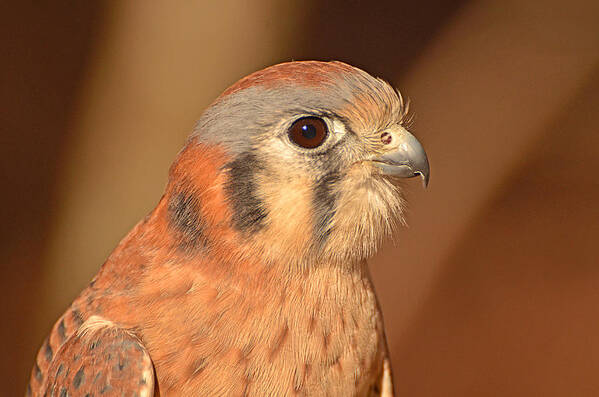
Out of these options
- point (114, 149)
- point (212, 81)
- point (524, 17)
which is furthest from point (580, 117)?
point (114, 149)

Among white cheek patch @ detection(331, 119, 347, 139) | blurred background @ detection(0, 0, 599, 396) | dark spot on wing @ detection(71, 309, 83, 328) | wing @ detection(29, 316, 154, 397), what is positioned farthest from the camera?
blurred background @ detection(0, 0, 599, 396)

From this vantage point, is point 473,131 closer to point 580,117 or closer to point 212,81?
point 580,117

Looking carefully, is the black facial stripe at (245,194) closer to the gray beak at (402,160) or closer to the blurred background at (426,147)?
the gray beak at (402,160)

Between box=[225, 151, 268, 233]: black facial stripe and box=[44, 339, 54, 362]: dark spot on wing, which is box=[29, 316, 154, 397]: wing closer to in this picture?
box=[44, 339, 54, 362]: dark spot on wing

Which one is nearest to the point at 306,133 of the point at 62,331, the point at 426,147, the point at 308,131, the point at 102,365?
the point at 308,131

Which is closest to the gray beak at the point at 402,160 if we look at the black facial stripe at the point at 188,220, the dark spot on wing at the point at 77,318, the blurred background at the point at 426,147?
the black facial stripe at the point at 188,220

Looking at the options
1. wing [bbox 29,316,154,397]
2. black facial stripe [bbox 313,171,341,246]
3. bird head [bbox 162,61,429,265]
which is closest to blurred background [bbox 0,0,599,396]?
bird head [bbox 162,61,429,265]
